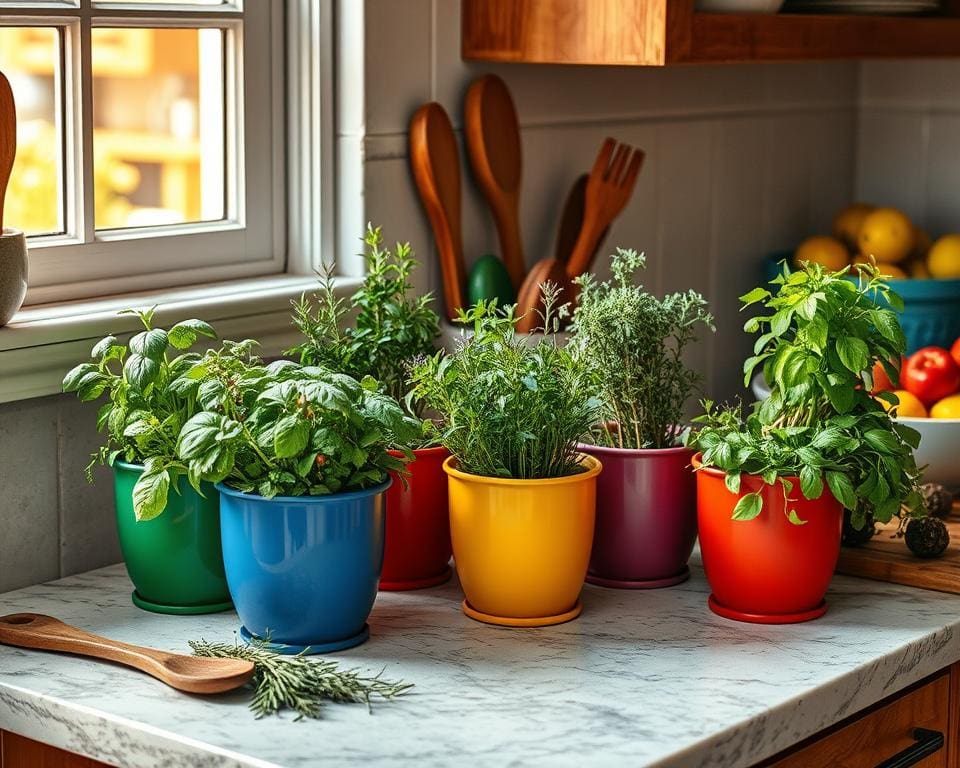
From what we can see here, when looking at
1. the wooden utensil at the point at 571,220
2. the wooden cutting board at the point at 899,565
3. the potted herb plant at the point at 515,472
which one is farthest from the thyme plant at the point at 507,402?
the wooden utensil at the point at 571,220

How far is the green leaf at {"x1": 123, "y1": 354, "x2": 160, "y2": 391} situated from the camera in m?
1.34

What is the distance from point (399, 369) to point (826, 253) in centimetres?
94

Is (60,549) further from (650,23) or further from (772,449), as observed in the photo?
(650,23)

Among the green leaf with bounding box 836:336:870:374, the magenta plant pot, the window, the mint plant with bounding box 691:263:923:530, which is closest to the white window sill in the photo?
the window

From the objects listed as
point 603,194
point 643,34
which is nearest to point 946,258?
point 603,194

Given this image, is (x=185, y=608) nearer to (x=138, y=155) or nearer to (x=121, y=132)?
(x=138, y=155)

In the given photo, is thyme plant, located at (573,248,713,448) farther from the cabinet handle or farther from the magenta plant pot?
the cabinet handle

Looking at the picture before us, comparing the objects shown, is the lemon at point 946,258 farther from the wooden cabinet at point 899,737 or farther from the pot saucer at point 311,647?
the pot saucer at point 311,647

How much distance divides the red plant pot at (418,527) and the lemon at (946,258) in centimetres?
102

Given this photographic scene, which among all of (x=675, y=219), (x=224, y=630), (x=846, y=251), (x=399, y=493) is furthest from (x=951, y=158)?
(x=224, y=630)

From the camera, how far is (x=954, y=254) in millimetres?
2160

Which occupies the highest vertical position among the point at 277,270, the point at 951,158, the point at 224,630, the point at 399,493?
the point at 951,158

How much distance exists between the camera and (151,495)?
129 cm

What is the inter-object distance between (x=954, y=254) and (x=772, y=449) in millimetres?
950
